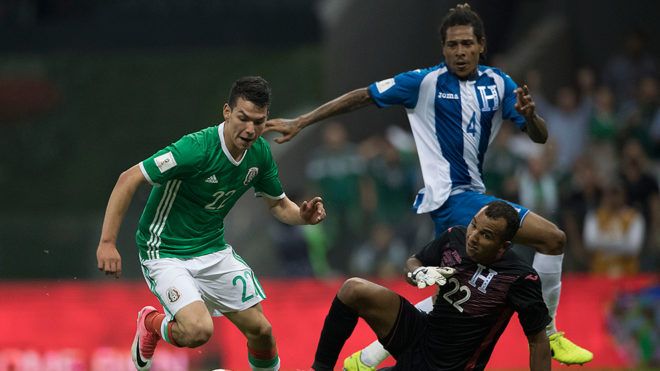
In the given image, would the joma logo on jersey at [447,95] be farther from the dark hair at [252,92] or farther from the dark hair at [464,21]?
the dark hair at [252,92]

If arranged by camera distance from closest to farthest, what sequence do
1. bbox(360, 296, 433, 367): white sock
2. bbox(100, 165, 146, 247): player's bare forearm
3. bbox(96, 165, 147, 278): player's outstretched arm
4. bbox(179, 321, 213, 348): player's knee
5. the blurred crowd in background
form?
bbox(96, 165, 147, 278): player's outstretched arm → bbox(100, 165, 146, 247): player's bare forearm → bbox(179, 321, 213, 348): player's knee → bbox(360, 296, 433, 367): white sock → the blurred crowd in background

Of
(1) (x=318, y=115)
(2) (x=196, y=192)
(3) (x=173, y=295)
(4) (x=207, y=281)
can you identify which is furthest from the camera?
(1) (x=318, y=115)

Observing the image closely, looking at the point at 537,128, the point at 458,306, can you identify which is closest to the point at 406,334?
the point at 458,306

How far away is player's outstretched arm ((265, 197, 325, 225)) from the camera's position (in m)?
8.34

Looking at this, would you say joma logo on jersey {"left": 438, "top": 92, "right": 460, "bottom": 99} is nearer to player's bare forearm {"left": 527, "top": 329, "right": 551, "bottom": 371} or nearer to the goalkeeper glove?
the goalkeeper glove

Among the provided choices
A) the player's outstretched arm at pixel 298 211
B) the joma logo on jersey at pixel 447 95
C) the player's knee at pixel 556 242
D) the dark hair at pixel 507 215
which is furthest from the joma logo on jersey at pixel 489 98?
the player's outstretched arm at pixel 298 211

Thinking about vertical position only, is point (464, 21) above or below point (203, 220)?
above

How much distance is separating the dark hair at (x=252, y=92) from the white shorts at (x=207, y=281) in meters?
1.16

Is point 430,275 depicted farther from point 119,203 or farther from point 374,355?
point 119,203

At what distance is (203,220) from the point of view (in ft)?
28.1

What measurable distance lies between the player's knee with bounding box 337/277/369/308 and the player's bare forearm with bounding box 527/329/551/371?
44.4 inches

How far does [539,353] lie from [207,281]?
2384mm

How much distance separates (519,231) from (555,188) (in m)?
5.90

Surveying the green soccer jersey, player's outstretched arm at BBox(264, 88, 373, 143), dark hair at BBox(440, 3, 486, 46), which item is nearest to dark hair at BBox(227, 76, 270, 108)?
the green soccer jersey
